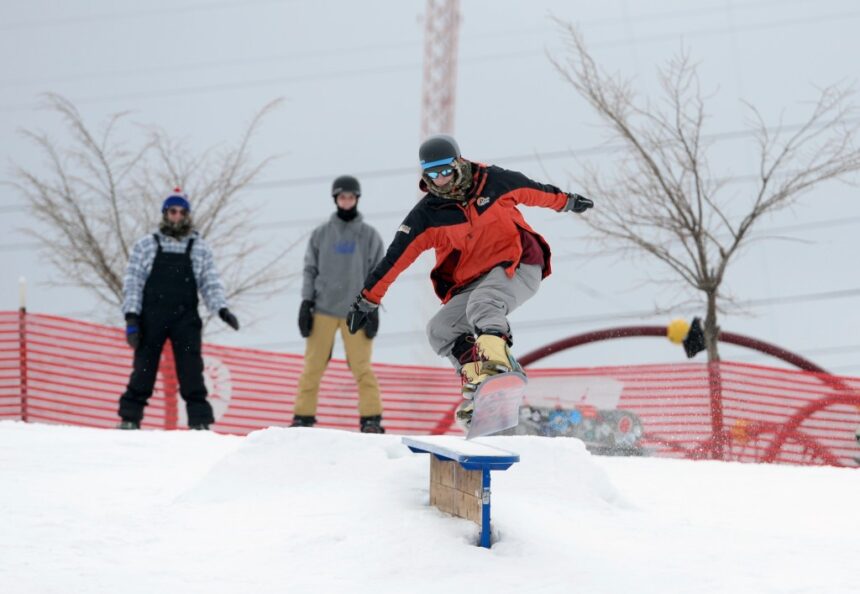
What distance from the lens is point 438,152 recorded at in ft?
15.3

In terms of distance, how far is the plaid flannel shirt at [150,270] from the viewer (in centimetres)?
759

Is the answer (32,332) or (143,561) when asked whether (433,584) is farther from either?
(32,332)

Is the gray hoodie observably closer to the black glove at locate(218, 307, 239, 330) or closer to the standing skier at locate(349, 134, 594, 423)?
the black glove at locate(218, 307, 239, 330)

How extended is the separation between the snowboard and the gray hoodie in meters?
3.23

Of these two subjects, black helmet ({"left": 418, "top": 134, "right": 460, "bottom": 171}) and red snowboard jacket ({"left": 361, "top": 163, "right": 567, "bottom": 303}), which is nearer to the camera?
black helmet ({"left": 418, "top": 134, "right": 460, "bottom": 171})

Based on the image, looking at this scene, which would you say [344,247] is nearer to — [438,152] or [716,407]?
[438,152]

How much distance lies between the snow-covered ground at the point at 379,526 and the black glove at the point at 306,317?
162 cm

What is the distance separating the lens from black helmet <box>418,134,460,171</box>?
15.3 feet

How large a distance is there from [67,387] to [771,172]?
26.7 feet

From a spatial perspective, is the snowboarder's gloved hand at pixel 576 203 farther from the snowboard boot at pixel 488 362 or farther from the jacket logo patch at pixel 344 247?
the jacket logo patch at pixel 344 247

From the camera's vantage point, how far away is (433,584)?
3.57m

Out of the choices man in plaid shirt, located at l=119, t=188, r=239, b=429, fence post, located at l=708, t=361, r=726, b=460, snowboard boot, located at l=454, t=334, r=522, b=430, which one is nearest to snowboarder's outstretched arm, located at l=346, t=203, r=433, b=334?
snowboard boot, located at l=454, t=334, r=522, b=430

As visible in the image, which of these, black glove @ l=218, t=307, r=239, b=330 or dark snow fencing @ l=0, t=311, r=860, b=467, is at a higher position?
black glove @ l=218, t=307, r=239, b=330

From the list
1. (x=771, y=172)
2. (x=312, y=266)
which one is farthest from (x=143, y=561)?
(x=771, y=172)
